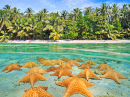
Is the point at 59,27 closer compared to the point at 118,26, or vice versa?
the point at 59,27

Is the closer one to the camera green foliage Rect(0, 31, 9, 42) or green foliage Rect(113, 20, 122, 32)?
green foliage Rect(0, 31, 9, 42)

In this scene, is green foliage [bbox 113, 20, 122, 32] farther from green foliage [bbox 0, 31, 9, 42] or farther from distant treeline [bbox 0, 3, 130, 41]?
green foliage [bbox 0, 31, 9, 42]

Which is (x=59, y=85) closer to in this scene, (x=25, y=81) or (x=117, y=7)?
(x=25, y=81)

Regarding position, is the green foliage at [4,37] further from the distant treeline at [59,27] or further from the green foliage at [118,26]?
the green foliage at [118,26]

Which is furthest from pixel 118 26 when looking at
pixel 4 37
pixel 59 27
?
pixel 4 37

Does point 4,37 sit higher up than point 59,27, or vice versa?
point 59,27

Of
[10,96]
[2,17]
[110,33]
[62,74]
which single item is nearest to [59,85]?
[62,74]

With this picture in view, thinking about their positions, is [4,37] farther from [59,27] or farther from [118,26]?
[118,26]

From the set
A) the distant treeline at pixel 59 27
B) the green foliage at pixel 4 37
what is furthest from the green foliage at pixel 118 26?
the green foliage at pixel 4 37

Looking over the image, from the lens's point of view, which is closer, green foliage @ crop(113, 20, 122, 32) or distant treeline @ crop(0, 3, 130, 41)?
distant treeline @ crop(0, 3, 130, 41)

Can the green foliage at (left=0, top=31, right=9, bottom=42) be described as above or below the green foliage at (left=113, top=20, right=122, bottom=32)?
below

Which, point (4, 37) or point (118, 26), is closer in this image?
point (4, 37)

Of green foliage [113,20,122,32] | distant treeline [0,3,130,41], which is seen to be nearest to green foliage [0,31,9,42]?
distant treeline [0,3,130,41]

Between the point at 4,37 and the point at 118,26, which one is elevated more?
the point at 118,26
